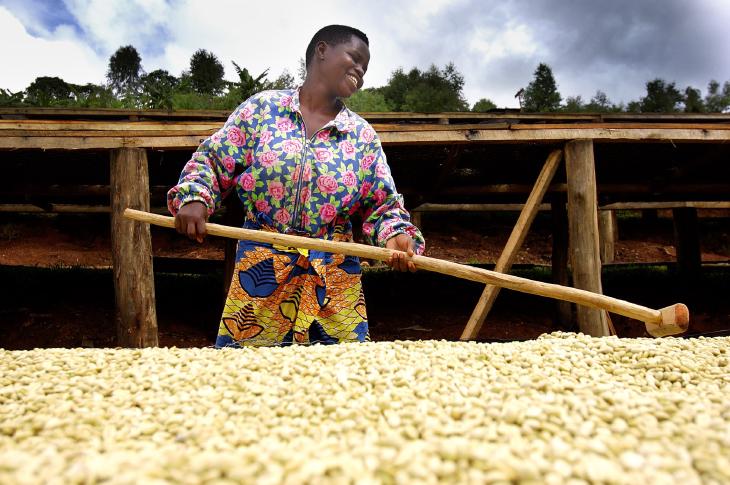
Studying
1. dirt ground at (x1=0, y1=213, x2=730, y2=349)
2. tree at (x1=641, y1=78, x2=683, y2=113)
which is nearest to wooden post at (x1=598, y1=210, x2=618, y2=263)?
dirt ground at (x1=0, y1=213, x2=730, y2=349)

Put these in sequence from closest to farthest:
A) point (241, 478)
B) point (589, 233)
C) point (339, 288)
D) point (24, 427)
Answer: point (241, 478) < point (24, 427) < point (339, 288) < point (589, 233)

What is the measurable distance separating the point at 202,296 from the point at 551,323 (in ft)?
12.6

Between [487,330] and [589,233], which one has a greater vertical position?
[589,233]

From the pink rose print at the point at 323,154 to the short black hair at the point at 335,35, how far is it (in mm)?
520

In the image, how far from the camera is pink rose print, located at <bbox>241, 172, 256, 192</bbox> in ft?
6.13

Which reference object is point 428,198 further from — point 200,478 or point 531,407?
point 200,478

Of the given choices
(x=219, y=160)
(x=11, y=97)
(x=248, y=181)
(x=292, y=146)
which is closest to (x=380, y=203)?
(x=292, y=146)

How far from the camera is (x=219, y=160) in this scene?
193 centimetres

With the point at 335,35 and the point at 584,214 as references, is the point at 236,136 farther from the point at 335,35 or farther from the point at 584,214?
the point at 584,214

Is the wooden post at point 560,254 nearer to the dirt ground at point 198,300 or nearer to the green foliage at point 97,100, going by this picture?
the dirt ground at point 198,300

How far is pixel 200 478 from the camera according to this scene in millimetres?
807

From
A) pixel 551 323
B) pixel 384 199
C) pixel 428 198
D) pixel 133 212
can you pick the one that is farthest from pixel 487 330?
pixel 133 212

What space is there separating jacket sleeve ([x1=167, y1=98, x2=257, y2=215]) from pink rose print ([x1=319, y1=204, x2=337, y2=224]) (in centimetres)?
34

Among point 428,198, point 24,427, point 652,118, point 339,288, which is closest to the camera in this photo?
point 24,427
